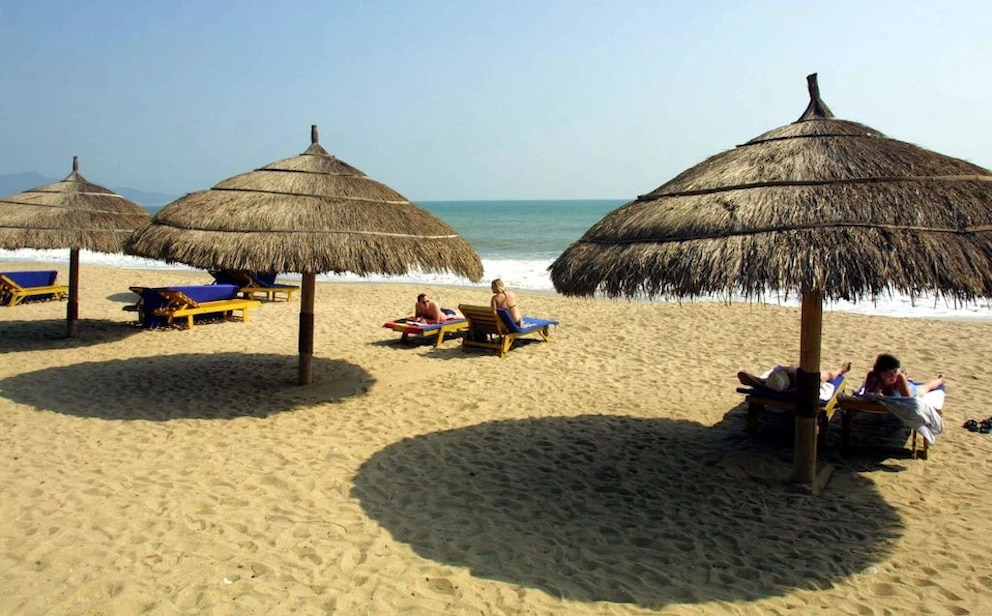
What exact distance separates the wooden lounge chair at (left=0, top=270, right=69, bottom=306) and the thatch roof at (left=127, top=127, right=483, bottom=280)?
23.7 feet

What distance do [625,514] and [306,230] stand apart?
3.59m

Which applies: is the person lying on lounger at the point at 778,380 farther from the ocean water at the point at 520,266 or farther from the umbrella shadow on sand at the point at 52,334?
the umbrella shadow on sand at the point at 52,334

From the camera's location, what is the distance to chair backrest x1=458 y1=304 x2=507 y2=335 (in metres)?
8.56

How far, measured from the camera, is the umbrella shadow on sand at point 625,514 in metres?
3.39

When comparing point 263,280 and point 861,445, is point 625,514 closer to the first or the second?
point 861,445

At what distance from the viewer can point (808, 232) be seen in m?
3.64

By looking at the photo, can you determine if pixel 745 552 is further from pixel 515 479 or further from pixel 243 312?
pixel 243 312

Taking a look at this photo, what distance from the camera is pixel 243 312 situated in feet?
36.3

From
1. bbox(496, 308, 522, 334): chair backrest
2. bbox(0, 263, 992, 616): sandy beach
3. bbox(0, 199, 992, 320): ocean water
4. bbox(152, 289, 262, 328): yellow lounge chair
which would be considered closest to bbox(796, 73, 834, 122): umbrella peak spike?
bbox(0, 199, 992, 320): ocean water

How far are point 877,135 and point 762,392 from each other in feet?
6.30

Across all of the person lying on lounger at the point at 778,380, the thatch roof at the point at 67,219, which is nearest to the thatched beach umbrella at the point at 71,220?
the thatch roof at the point at 67,219

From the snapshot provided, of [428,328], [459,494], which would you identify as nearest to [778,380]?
[459,494]

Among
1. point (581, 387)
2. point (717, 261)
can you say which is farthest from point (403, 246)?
point (717, 261)

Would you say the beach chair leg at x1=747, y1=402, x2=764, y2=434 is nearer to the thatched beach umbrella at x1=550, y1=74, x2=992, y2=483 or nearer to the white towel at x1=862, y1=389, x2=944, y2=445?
the thatched beach umbrella at x1=550, y1=74, x2=992, y2=483
